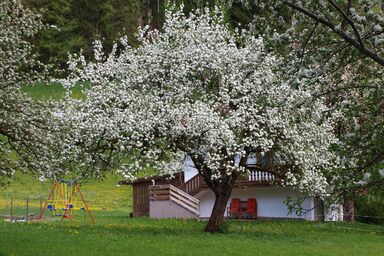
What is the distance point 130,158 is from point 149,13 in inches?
2154

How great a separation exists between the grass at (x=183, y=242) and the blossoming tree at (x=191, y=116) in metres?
1.91

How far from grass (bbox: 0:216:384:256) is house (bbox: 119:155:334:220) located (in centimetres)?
750

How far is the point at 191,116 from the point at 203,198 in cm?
1522

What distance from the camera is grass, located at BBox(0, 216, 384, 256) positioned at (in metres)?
16.4

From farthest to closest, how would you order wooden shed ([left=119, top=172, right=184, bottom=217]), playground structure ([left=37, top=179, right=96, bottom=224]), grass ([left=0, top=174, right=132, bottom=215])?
grass ([left=0, top=174, right=132, bottom=215]) < wooden shed ([left=119, top=172, right=184, bottom=217]) < playground structure ([left=37, top=179, right=96, bottom=224])

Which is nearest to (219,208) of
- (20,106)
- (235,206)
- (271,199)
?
(20,106)

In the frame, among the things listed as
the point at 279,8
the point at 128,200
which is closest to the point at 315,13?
the point at 279,8

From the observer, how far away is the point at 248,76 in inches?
872

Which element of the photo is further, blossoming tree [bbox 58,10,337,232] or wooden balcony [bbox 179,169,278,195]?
wooden balcony [bbox 179,169,278,195]

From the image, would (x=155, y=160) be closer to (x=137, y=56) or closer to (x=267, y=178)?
(x=137, y=56)

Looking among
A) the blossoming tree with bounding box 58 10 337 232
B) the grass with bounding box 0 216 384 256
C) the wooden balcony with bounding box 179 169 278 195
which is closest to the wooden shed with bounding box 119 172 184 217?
the wooden balcony with bounding box 179 169 278 195

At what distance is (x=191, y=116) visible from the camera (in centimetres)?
2109

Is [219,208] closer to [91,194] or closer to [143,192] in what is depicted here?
[143,192]

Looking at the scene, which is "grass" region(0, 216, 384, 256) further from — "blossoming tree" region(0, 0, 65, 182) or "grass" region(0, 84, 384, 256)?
"blossoming tree" region(0, 0, 65, 182)
